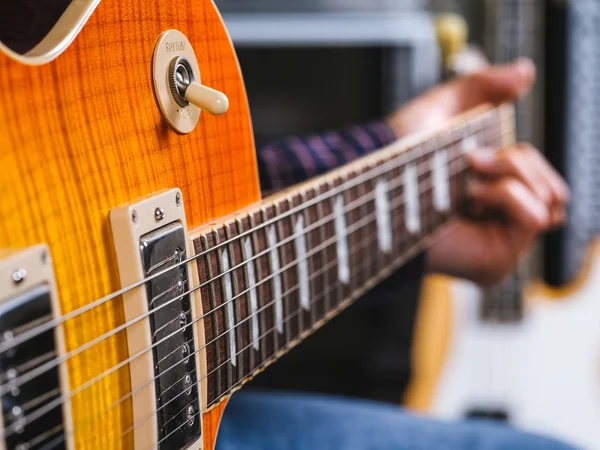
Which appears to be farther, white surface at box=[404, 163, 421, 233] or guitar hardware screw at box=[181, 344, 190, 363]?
white surface at box=[404, 163, 421, 233]

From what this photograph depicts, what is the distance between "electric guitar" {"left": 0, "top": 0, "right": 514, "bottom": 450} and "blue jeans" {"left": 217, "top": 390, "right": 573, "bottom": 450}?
198mm

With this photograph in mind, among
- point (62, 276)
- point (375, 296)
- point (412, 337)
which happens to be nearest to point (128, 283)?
point (62, 276)

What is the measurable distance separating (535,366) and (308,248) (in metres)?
1.04

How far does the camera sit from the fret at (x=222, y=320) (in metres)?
0.40

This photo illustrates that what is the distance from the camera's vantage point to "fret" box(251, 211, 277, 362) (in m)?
0.44

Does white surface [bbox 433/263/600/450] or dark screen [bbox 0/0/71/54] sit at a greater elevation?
dark screen [bbox 0/0/71/54]

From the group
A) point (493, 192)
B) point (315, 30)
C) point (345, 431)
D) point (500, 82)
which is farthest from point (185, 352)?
point (315, 30)

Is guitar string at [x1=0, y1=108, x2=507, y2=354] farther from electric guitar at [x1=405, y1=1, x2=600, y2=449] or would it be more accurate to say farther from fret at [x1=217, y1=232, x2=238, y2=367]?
electric guitar at [x1=405, y1=1, x2=600, y2=449]

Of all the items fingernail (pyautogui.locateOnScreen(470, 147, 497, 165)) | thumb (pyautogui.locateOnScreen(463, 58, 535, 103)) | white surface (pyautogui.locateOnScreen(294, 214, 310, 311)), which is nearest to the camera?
white surface (pyautogui.locateOnScreen(294, 214, 310, 311))

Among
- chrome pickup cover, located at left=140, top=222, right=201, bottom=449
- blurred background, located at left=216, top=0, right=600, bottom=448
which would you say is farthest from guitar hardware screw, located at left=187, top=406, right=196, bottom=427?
blurred background, located at left=216, top=0, right=600, bottom=448

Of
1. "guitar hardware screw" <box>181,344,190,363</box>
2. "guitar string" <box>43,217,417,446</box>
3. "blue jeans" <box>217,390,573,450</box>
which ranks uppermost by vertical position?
"guitar hardware screw" <box>181,344,190,363</box>

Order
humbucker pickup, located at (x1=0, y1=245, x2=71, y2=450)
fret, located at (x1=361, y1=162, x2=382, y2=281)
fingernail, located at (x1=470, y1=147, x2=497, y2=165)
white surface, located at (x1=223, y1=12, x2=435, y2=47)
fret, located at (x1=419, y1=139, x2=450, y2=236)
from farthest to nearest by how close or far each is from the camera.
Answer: white surface, located at (x1=223, y1=12, x2=435, y2=47), fingernail, located at (x1=470, y1=147, x2=497, y2=165), fret, located at (x1=419, y1=139, x2=450, y2=236), fret, located at (x1=361, y1=162, x2=382, y2=281), humbucker pickup, located at (x1=0, y1=245, x2=71, y2=450)

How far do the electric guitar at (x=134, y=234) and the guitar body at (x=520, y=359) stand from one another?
92 cm

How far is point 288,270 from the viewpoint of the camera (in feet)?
1.56
